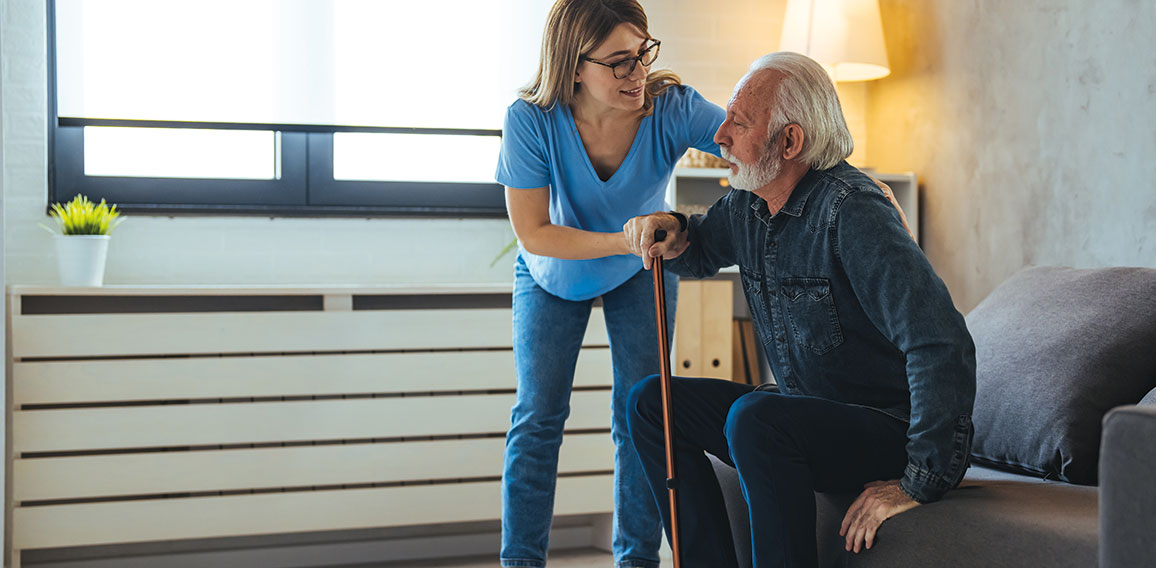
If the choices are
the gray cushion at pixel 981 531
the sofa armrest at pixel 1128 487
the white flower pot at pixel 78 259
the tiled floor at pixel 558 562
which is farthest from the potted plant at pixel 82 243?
the sofa armrest at pixel 1128 487

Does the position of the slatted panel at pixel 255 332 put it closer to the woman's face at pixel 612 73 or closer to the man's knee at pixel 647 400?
the woman's face at pixel 612 73

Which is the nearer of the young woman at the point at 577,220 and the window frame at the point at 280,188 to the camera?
the young woman at the point at 577,220

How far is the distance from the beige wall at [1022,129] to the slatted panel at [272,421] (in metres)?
1.20

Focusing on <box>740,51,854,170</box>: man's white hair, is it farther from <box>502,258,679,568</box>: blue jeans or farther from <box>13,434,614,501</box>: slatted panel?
<box>13,434,614,501</box>: slatted panel

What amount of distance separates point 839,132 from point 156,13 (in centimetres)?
223

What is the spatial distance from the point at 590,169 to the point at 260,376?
116 cm

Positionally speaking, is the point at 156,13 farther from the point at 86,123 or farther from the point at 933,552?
the point at 933,552

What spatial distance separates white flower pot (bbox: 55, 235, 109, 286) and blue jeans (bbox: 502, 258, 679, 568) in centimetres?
129

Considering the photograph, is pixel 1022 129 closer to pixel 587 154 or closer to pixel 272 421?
pixel 587 154

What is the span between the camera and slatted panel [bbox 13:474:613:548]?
2.47 metres

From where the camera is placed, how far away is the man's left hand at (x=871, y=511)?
1.36 m

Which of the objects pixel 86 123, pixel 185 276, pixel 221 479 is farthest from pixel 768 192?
pixel 86 123

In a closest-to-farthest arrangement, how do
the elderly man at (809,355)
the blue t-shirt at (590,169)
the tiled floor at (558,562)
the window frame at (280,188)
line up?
the elderly man at (809,355) → the blue t-shirt at (590,169) → the tiled floor at (558,562) → the window frame at (280,188)

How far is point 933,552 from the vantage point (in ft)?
4.35
